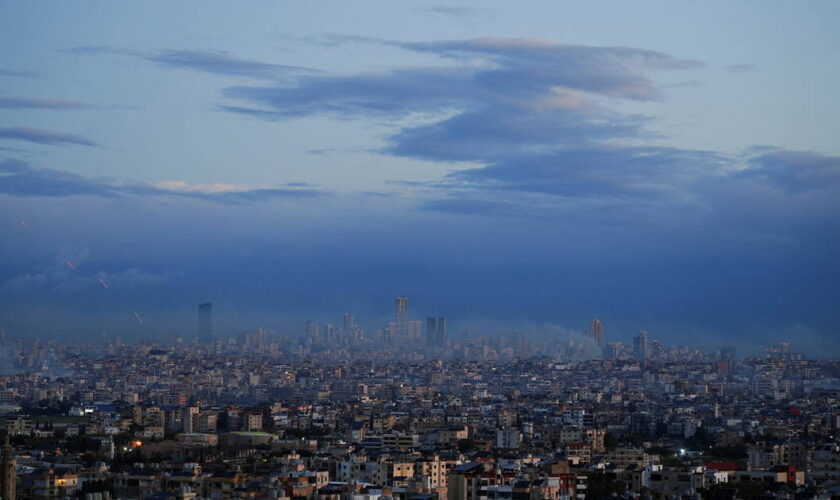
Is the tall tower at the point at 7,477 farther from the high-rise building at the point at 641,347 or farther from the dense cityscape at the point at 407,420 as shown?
the high-rise building at the point at 641,347

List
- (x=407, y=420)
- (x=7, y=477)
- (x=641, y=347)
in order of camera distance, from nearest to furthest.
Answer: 1. (x=7, y=477)
2. (x=407, y=420)
3. (x=641, y=347)

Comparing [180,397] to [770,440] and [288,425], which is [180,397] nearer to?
[288,425]

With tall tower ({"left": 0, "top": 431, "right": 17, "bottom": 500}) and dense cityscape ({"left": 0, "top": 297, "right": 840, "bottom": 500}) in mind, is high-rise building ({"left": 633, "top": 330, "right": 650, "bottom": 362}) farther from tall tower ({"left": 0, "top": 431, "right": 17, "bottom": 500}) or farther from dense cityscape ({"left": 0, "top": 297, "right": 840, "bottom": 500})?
tall tower ({"left": 0, "top": 431, "right": 17, "bottom": 500})

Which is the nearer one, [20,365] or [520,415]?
[520,415]

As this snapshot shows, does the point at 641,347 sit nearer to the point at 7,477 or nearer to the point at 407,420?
the point at 407,420

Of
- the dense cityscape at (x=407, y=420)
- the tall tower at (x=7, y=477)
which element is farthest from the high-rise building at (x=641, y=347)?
the tall tower at (x=7, y=477)

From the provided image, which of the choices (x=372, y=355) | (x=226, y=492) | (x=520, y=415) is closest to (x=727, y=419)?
(x=520, y=415)

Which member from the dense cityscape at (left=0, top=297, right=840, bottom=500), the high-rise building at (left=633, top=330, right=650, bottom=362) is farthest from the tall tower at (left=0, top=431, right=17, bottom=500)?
the high-rise building at (left=633, top=330, right=650, bottom=362)

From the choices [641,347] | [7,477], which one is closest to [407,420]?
[7,477]

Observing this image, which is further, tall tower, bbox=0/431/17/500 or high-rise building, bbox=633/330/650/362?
high-rise building, bbox=633/330/650/362
